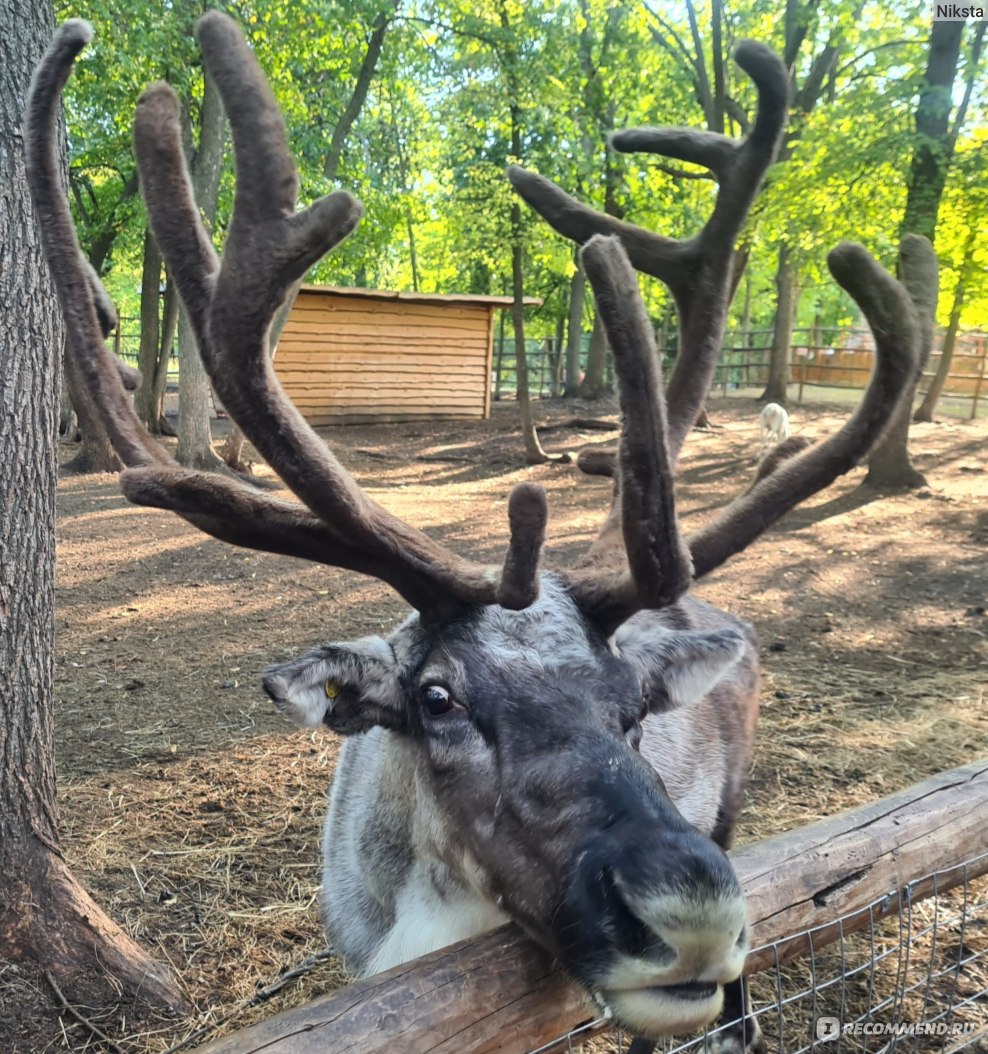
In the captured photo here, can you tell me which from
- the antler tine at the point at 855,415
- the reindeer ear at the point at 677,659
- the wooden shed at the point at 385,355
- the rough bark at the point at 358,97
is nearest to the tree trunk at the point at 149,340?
the wooden shed at the point at 385,355

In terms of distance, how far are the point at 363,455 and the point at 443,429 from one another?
4.04m

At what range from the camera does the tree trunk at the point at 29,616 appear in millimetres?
2789

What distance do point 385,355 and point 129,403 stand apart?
61.9 feet

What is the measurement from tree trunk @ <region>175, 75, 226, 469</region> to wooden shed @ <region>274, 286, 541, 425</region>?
6.72 meters

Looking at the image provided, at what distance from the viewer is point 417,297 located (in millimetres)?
20781

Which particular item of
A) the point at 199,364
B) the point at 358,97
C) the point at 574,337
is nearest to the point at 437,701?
the point at 199,364

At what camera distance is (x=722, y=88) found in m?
17.0

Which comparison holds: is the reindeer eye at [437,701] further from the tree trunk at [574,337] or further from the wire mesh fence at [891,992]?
the tree trunk at [574,337]

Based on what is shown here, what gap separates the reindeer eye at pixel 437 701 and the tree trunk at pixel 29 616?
1473 millimetres

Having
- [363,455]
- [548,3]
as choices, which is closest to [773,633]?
[363,455]

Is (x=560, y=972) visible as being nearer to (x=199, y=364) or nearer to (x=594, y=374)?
(x=199, y=364)

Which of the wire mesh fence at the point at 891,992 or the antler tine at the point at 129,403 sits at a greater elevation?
the antler tine at the point at 129,403

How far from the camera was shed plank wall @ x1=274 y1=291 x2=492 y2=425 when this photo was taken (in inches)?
777

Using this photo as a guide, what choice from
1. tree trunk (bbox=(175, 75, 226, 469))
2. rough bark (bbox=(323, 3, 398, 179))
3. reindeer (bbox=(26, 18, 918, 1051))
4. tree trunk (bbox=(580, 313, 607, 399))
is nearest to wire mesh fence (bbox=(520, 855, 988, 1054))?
reindeer (bbox=(26, 18, 918, 1051))
